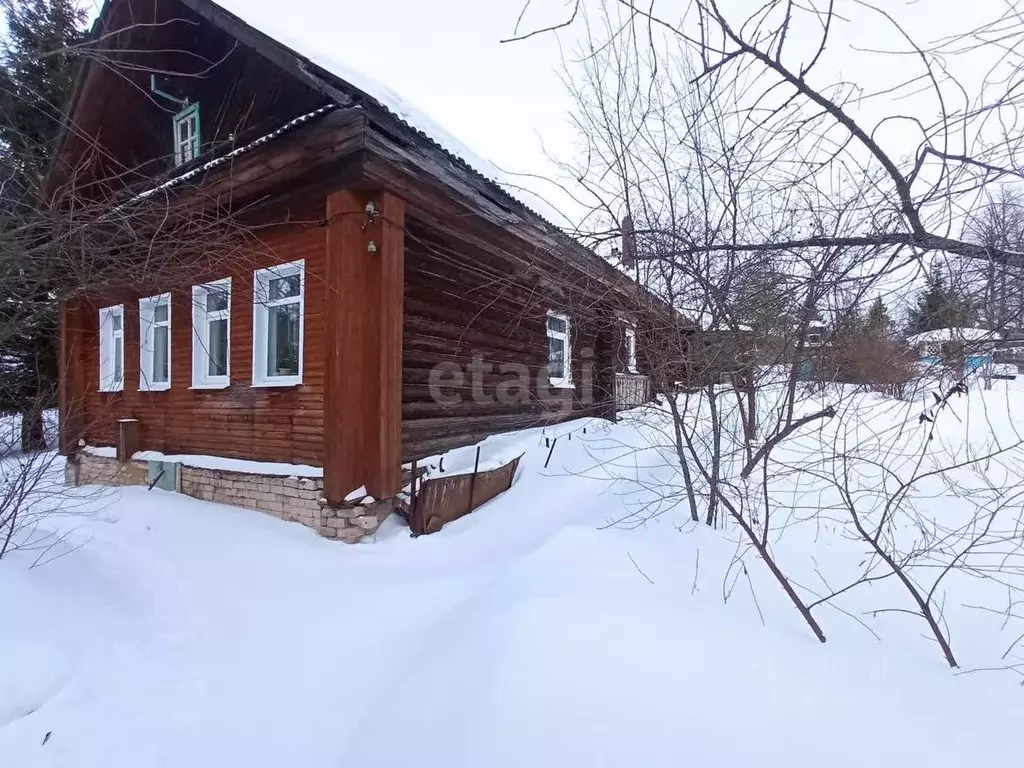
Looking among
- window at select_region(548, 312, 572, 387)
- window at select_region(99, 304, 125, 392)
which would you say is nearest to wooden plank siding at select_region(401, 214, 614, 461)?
window at select_region(548, 312, 572, 387)

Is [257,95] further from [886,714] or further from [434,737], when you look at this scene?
[886,714]

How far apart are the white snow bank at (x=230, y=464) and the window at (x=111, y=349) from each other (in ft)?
3.39

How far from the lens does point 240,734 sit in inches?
105

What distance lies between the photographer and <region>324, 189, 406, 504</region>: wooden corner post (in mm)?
5113

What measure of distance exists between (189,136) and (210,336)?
297cm

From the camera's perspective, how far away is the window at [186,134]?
281 inches

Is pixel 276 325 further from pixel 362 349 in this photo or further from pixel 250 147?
pixel 250 147

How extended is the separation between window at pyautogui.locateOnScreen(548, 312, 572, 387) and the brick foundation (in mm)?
4371

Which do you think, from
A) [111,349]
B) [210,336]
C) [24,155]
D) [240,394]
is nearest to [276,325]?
[240,394]

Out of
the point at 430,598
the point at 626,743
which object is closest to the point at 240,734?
the point at 430,598

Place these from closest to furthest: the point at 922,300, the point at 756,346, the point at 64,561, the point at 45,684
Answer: the point at 922,300 < the point at 45,684 < the point at 756,346 < the point at 64,561

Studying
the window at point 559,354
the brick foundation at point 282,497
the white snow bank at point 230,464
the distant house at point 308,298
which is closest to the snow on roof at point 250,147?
the distant house at point 308,298

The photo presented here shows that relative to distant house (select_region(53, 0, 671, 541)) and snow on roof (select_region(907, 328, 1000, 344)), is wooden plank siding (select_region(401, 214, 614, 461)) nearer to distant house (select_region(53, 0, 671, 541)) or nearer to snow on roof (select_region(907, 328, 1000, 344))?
distant house (select_region(53, 0, 671, 541))

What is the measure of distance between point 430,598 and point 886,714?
2.82 meters
